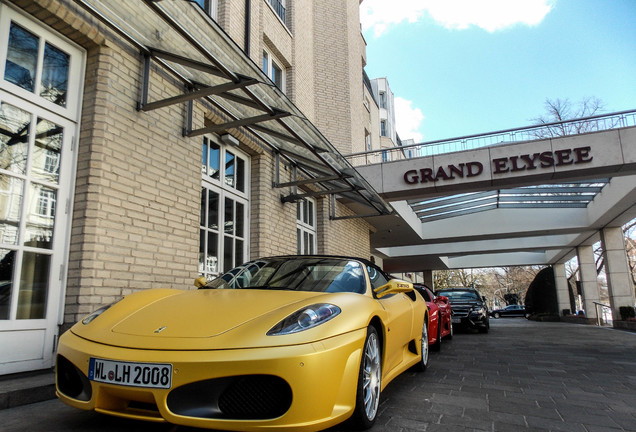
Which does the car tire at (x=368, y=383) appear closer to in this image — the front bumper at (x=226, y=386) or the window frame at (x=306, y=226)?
the front bumper at (x=226, y=386)

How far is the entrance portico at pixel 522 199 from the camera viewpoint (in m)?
10.1

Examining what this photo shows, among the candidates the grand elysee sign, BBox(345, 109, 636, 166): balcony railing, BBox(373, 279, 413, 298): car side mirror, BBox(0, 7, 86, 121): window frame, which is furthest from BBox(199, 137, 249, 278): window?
the grand elysee sign

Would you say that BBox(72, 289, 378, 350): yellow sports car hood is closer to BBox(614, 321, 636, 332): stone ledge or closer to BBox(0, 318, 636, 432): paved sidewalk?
BBox(0, 318, 636, 432): paved sidewalk

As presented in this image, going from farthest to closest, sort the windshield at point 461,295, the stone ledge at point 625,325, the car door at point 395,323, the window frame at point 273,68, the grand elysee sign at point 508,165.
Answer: the stone ledge at point 625,325
the windshield at point 461,295
the window frame at point 273,68
the grand elysee sign at point 508,165
the car door at point 395,323

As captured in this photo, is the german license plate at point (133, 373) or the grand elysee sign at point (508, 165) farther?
the grand elysee sign at point (508, 165)

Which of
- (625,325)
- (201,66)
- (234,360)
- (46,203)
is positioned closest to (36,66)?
(46,203)

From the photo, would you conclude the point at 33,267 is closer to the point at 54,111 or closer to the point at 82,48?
the point at 54,111

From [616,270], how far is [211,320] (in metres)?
18.9

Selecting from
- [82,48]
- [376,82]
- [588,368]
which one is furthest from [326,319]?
[376,82]

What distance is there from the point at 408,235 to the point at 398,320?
15000 mm

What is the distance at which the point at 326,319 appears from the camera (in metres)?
2.53

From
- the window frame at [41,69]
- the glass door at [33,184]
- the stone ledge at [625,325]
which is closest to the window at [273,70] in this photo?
the window frame at [41,69]

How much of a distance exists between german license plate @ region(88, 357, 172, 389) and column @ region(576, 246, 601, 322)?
23.0 meters

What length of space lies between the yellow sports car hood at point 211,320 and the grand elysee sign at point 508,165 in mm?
8641
